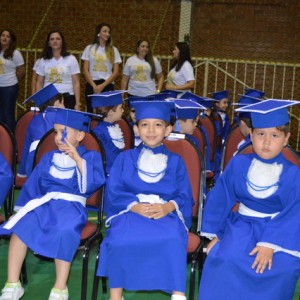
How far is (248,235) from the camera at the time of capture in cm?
304

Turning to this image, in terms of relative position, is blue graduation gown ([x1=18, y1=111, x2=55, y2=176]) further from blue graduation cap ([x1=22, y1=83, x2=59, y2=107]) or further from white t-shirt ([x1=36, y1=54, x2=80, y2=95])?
white t-shirt ([x1=36, y1=54, x2=80, y2=95])

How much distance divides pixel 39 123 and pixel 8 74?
3137 mm

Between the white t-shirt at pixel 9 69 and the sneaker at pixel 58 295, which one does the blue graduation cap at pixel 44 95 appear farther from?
the white t-shirt at pixel 9 69

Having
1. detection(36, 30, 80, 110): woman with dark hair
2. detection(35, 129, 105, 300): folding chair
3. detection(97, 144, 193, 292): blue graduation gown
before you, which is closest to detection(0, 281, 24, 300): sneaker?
detection(35, 129, 105, 300): folding chair

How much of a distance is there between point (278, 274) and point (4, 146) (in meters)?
1.86

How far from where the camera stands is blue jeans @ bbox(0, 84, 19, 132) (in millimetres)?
7422

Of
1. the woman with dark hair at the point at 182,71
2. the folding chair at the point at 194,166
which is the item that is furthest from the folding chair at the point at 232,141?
the woman with dark hair at the point at 182,71

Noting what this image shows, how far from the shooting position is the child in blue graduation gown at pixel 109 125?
15.4 feet

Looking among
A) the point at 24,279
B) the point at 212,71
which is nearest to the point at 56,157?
the point at 24,279

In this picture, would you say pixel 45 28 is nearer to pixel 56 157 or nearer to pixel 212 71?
pixel 212 71

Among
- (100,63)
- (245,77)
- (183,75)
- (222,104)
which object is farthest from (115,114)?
(245,77)

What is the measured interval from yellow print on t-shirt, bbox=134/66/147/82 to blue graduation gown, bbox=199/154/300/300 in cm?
485

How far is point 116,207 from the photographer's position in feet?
11.0

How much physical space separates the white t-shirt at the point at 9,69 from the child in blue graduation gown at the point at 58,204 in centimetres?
400
